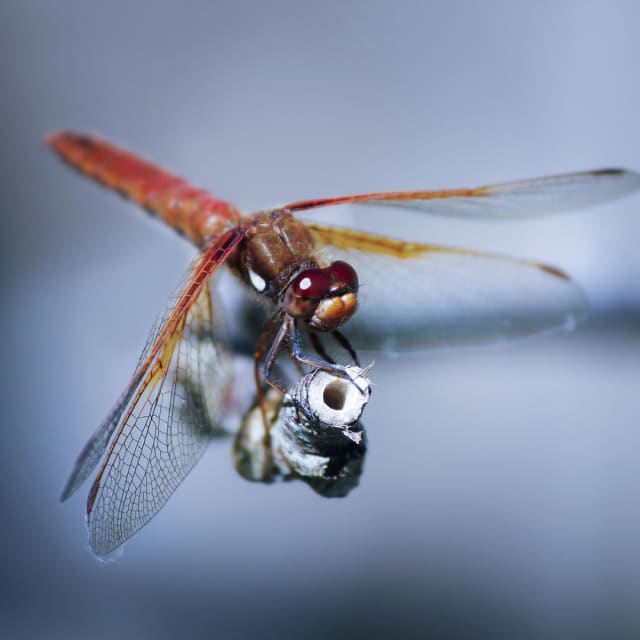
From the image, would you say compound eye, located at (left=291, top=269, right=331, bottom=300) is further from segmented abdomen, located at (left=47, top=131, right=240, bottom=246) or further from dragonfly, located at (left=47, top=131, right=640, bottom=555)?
segmented abdomen, located at (left=47, top=131, right=240, bottom=246)

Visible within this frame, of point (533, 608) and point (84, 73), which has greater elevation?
point (84, 73)

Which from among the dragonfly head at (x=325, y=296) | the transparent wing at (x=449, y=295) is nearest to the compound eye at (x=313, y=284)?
the dragonfly head at (x=325, y=296)

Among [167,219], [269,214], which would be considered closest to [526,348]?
[269,214]

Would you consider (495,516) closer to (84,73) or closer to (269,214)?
(269,214)

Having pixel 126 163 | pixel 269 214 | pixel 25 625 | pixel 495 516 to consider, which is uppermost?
pixel 126 163

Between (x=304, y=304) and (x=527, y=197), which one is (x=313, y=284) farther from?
(x=527, y=197)

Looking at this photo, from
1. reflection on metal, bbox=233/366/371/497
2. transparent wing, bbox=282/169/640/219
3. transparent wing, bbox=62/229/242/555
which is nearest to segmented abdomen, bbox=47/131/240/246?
transparent wing, bbox=62/229/242/555

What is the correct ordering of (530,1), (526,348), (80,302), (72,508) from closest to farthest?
(72,508), (526,348), (80,302), (530,1)
